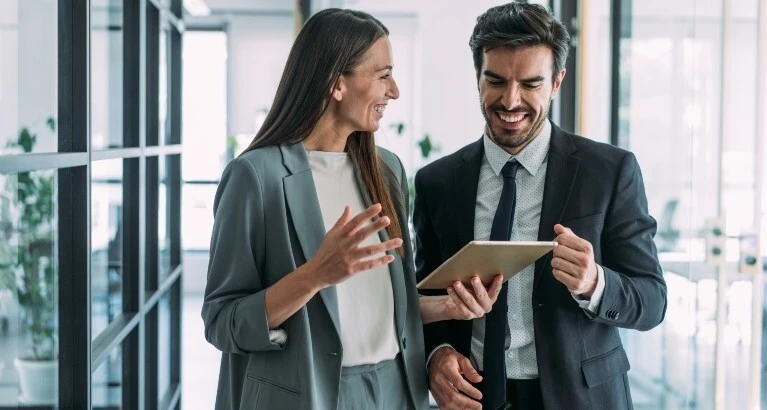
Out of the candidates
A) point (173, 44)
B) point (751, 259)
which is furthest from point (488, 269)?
point (173, 44)

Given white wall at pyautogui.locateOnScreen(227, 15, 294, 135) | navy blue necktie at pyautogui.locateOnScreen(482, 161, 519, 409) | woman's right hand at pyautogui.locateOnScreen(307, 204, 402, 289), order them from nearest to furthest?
woman's right hand at pyautogui.locateOnScreen(307, 204, 402, 289) → navy blue necktie at pyautogui.locateOnScreen(482, 161, 519, 409) → white wall at pyautogui.locateOnScreen(227, 15, 294, 135)

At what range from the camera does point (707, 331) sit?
312cm

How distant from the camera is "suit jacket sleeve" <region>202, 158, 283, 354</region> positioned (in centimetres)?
152

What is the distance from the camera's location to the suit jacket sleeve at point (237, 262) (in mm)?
1520

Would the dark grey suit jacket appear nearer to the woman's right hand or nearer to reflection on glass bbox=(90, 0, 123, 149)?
the woman's right hand

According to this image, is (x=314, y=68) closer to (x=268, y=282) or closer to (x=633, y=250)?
(x=268, y=282)

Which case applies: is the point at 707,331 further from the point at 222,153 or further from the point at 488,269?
the point at 222,153

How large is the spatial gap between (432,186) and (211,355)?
14.1 ft

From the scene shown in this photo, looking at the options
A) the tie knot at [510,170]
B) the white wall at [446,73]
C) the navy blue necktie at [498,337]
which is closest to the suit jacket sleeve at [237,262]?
the navy blue necktie at [498,337]

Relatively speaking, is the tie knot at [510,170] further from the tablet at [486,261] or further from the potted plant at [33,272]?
the potted plant at [33,272]

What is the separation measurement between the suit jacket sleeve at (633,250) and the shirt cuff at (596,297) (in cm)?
4

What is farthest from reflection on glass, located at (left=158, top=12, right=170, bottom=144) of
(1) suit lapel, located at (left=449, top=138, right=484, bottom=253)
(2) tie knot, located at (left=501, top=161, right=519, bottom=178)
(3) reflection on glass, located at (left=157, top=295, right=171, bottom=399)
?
(2) tie knot, located at (left=501, top=161, right=519, bottom=178)

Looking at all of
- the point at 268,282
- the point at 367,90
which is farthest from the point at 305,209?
the point at 367,90

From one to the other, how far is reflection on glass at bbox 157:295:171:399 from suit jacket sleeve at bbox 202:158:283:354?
55.4 inches
